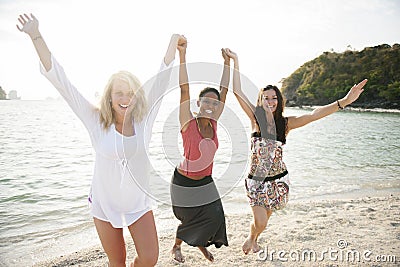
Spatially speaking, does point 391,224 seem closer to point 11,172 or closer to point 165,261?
point 165,261

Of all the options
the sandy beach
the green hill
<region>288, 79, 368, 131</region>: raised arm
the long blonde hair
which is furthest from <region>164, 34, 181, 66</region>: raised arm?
the green hill

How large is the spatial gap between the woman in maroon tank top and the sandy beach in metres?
0.67

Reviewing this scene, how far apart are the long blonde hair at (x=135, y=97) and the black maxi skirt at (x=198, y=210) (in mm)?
969

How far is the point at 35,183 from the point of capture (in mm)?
9977

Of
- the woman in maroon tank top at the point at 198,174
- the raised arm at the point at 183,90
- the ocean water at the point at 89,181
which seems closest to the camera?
the raised arm at the point at 183,90

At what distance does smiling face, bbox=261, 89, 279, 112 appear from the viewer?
403 centimetres

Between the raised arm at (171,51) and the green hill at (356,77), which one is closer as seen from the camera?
the raised arm at (171,51)

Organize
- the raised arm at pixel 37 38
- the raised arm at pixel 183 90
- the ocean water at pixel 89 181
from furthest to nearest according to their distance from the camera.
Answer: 1. the ocean water at pixel 89 181
2. the raised arm at pixel 183 90
3. the raised arm at pixel 37 38

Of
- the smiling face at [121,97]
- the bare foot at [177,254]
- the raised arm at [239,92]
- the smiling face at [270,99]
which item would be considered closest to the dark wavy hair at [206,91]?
the raised arm at [239,92]

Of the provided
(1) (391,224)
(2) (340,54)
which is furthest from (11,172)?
(2) (340,54)

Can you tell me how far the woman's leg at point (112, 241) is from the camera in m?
2.84

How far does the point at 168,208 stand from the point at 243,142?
4086 millimetres

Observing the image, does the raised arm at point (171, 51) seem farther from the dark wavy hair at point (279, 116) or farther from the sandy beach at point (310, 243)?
the sandy beach at point (310, 243)

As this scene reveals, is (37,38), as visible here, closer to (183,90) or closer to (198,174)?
(183,90)
